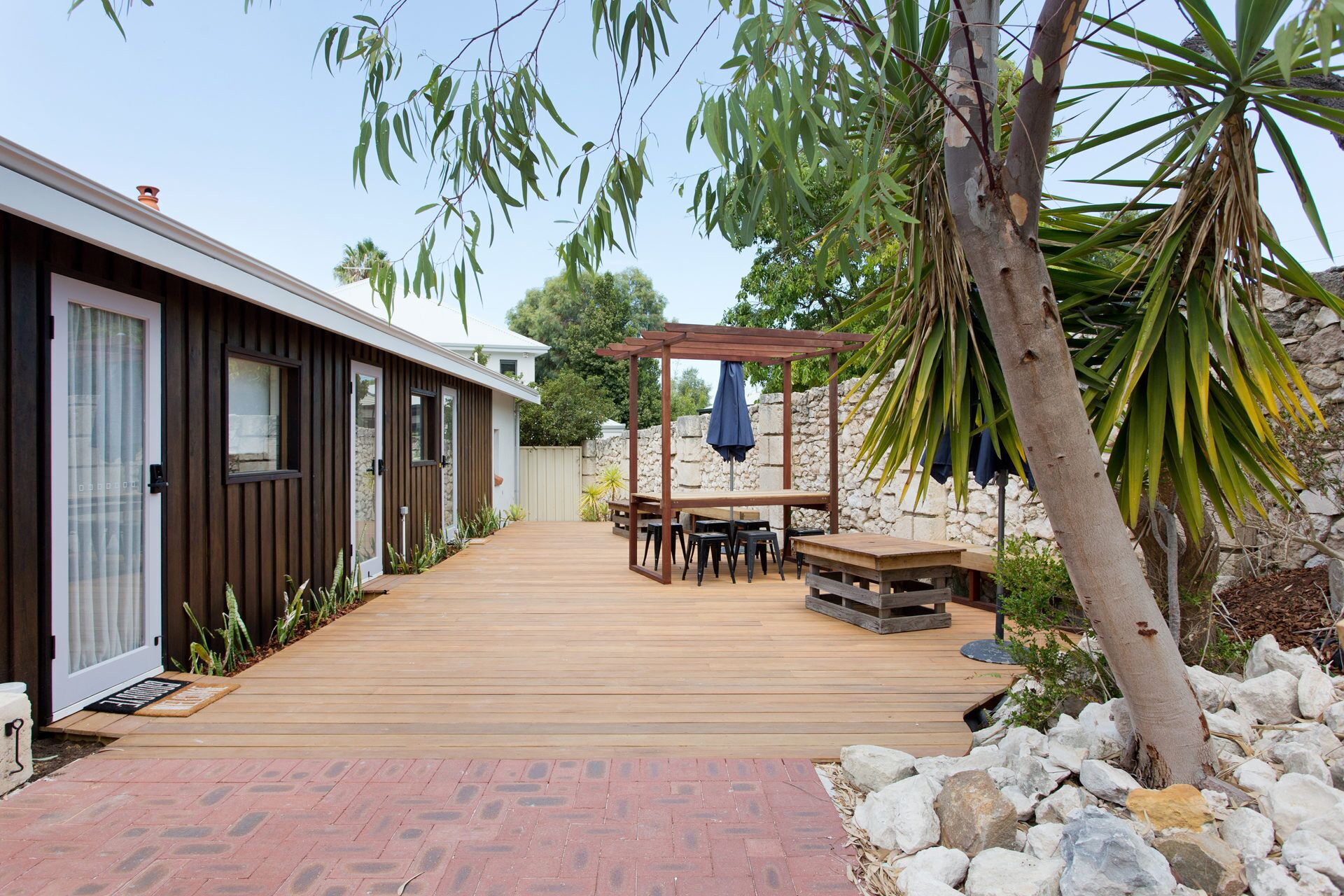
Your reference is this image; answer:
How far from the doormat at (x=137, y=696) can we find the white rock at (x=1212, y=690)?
4245 millimetres

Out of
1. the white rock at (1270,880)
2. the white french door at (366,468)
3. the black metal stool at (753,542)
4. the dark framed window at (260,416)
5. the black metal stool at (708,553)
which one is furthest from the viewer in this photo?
the black metal stool at (753,542)

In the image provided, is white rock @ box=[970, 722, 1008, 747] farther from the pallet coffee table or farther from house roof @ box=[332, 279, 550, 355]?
house roof @ box=[332, 279, 550, 355]

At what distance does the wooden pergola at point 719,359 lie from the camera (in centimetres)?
656

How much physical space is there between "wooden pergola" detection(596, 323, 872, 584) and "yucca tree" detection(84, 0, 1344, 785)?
3677 millimetres

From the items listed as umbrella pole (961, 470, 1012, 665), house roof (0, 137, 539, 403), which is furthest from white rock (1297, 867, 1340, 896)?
house roof (0, 137, 539, 403)

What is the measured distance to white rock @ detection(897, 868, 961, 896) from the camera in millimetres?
1900

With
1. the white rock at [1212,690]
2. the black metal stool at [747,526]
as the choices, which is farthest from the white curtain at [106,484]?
the black metal stool at [747,526]

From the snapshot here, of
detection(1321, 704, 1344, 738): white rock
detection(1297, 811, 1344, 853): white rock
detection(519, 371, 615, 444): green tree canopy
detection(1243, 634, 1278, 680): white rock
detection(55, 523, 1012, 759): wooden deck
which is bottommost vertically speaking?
detection(55, 523, 1012, 759): wooden deck

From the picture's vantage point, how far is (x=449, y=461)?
9.51 m

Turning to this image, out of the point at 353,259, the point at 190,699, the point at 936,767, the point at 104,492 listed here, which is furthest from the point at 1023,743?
the point at 353,259

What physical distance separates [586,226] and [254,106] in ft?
24.7

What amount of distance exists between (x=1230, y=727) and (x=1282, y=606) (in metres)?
1.45

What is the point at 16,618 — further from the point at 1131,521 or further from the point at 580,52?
the point at 1131,521

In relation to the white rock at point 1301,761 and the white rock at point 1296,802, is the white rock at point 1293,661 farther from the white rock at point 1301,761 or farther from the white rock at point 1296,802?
the white rock at point 1296,802
